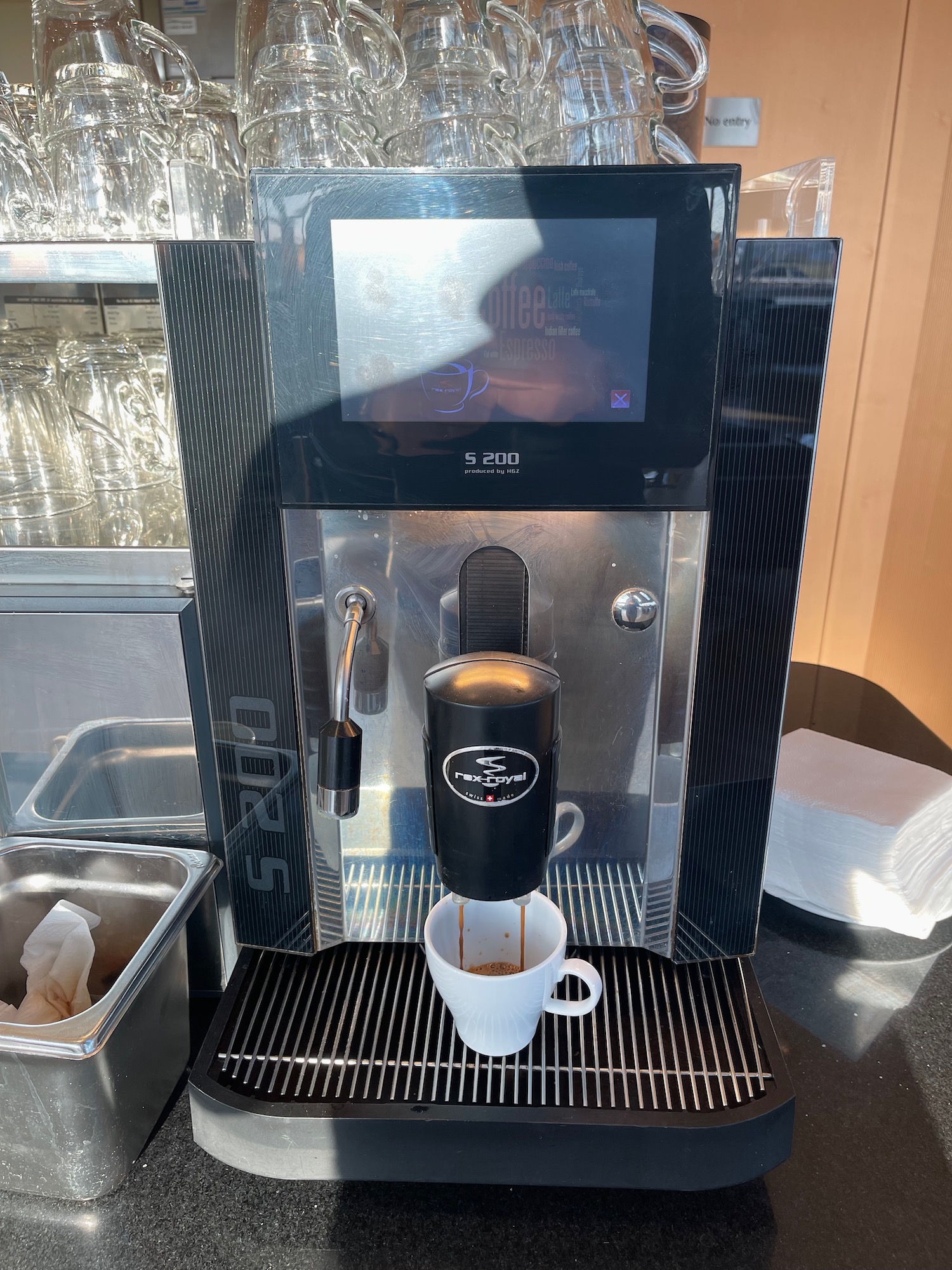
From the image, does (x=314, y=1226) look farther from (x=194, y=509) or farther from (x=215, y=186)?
(x=215, y=186)

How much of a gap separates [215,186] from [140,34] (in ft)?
0.63

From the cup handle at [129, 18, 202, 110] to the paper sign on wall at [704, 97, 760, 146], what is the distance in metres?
1.54

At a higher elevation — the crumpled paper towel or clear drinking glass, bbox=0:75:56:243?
clear drinking glass, bbox=0:75:56:243

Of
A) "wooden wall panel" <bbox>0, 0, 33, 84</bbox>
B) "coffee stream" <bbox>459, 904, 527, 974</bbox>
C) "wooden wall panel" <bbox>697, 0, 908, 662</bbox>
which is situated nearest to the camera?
"coffee stream" <bbox>459, 904, 527, 974</bbox>

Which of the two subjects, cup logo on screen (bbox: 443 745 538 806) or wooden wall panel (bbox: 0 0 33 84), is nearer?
cup logo on screen (bbox: 443 745 538 806)

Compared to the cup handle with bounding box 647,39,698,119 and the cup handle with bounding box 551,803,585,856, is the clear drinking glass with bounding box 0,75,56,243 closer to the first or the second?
the cup handle with bounding box 647,39,698,119

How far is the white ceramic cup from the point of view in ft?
1.67

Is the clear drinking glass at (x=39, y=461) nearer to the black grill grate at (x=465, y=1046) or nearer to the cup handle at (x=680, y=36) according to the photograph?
the black grill grate at (x=465, y=1046)

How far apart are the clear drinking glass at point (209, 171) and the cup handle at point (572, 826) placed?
0.44 meters

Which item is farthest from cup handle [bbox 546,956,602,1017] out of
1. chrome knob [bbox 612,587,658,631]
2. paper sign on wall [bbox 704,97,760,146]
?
paper sign on wall [bbox 704,97,760,146]

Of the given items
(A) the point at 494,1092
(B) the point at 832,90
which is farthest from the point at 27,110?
(B) the point at 832,90

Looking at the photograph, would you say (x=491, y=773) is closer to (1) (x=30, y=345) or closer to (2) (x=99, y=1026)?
(2) (x=99, y=1026)

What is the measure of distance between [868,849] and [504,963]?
0.32 m

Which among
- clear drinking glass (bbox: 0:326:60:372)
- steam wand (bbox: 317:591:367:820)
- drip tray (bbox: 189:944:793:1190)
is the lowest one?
drip tray (bbox: 189:944:793:1190)
